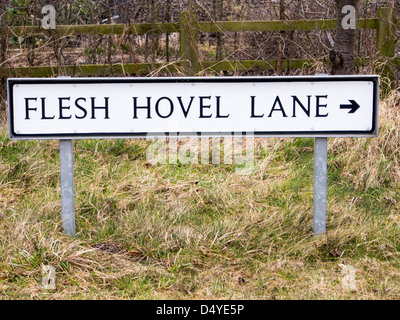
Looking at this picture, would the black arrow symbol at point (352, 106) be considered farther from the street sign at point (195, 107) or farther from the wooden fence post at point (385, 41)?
the wooden fence post at point (385, 41)

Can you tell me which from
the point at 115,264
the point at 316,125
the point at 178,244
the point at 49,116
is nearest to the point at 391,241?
the point at 316,125

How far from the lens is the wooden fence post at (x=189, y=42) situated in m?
5.94

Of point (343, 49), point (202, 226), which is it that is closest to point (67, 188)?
point (202, 226)

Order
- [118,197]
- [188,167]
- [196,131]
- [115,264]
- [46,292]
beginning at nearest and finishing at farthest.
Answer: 1. [46,292]
2. [115,264]
3. [196,131]
4. [118,197]
5. [188,167]

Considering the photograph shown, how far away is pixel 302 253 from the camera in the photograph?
2773mm

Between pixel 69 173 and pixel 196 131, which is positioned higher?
pixel 196 131

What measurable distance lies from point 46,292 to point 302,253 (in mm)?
1300

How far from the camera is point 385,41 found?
20.3 feet

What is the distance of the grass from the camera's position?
8.20 ft

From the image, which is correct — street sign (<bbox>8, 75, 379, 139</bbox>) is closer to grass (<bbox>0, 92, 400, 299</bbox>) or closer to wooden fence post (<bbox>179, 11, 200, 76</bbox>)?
grass (<bbox>0, 92, 400, 299</bbox>)

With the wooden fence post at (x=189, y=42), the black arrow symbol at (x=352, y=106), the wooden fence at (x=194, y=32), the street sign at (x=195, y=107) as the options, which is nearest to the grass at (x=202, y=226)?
the street sign at (x=195, y=107)

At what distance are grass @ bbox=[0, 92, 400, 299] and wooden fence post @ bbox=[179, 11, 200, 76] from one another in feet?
6.61

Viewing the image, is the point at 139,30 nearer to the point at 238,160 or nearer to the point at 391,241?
the point at 238,160

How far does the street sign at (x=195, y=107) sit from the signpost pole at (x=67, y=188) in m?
0.09
